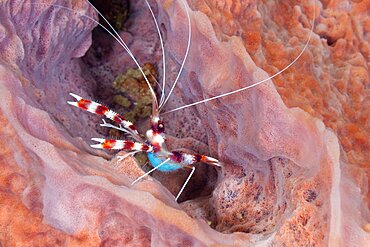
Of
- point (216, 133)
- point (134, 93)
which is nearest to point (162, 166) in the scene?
point (216, 133)

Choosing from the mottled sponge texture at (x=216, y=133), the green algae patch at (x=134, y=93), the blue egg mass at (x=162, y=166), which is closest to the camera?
the mottled sponge texture at (x=216, y=133)

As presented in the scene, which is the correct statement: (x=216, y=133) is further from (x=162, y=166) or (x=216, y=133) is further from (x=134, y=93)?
(x=134, y=93)

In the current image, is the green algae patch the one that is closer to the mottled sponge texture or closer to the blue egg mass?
the mottled sponge texture

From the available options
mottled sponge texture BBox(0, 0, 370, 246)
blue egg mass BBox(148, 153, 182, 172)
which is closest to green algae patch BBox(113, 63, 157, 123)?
mottled sponge texture BBox(0, 0, 370, 246)

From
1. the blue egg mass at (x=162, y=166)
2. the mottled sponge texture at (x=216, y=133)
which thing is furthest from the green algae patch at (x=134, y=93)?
the blue egg mass at (x=162, y=166)

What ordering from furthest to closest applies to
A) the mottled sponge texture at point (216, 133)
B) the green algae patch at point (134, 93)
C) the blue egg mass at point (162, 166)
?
the green algae patch at point (134, 93), the blue egg mass at point (162, 166), the mottled sponge texture at point (216, 133)

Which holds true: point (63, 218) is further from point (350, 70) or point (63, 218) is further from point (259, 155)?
point (350, 70)

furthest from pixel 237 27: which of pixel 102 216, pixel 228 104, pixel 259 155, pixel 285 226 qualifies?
pixel 102 216

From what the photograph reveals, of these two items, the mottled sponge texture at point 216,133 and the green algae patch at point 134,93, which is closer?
the mottled sponge texture at point 216,133

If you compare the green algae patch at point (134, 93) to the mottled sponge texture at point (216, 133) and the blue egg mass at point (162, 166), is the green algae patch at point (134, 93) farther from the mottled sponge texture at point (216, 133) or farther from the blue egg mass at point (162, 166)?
the blue egg mass at point (162, 166)
